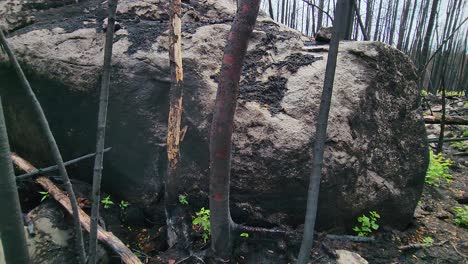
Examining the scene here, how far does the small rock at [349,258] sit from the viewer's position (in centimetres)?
251

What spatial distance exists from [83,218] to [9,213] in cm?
172

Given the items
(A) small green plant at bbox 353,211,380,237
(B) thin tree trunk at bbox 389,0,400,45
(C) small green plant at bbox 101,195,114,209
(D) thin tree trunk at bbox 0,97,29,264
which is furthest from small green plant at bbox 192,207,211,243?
(B) thin tree trunk at bbox 389,0,400,45

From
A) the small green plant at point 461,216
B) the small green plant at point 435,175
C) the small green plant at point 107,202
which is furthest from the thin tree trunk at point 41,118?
the small green plant at point 435,175

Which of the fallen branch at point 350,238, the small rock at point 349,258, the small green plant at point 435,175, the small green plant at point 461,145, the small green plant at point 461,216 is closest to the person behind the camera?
the small rock at point 349,258

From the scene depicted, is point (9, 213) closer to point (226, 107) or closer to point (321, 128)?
point (226, 107)

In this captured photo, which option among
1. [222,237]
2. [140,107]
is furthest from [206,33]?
[222,237]

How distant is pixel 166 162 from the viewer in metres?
2.99

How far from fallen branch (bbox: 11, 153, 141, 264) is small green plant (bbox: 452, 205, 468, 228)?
3202 millimetres

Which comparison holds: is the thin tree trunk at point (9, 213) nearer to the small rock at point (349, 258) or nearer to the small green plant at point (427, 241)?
the small rock at point (349, 258)

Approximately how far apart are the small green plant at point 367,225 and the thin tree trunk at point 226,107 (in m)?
1.29

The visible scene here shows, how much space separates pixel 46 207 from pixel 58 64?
1311 millimetres

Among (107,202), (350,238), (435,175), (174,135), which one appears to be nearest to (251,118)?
(174,135)

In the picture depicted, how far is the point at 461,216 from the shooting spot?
3445 mm

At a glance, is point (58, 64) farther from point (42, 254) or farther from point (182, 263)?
point (182, 263)
